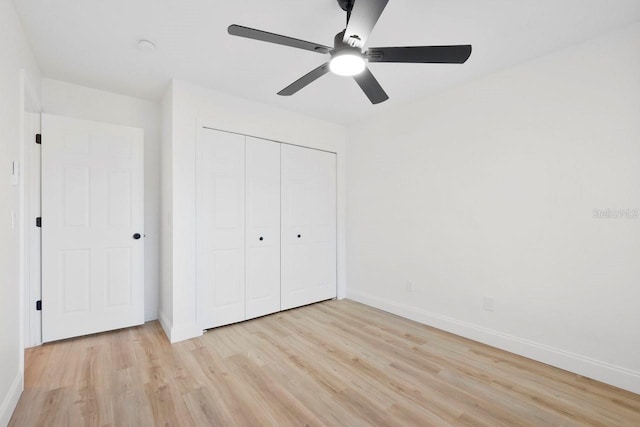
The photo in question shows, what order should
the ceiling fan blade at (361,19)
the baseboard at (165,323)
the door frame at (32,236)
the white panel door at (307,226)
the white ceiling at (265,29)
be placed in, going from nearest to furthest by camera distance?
the ceiling fan blade at (361,19) < the white ceiling at (265,29) < the door frame at (32,236) < the baseboard at (165,323) < the white panel door at (307,226)

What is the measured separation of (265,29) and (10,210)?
6.40ft

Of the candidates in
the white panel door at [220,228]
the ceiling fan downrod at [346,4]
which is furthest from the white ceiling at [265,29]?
the white panel door at [220,228]

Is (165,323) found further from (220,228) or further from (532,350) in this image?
(532,350)

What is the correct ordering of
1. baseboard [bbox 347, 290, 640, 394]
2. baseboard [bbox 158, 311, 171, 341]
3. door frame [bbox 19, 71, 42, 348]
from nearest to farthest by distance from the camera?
baseboard [bbox 347, 290, 640, 394]
door frame [bbox 19, 71, 42, 348]
baseboard [bbox 158, 311, 171, 341]

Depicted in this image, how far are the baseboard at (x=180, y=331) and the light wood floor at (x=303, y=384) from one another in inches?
2.9

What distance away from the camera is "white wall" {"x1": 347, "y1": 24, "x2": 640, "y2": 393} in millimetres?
2014

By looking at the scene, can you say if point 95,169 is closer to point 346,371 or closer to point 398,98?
point 346,371

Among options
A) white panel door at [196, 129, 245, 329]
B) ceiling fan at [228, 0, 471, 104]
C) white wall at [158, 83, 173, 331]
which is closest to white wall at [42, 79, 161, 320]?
white wall at [158, 83, 173, 331]

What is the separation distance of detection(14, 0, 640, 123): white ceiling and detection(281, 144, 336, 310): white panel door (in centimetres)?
108

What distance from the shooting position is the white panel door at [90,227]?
2643 millimetres

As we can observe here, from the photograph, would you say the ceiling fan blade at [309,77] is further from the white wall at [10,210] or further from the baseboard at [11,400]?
the baseboard at [11,400]

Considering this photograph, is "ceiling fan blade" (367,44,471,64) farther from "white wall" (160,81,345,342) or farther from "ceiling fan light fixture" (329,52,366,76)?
"white wall" (160,81,345,342)

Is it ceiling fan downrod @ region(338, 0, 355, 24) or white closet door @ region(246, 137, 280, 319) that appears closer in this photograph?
ceiling fan downrod @ region(338, 0, 355, 24)

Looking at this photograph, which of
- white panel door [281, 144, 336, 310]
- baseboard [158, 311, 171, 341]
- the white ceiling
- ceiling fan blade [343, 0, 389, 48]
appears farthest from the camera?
white panel door [281, 144, 336, 310]
